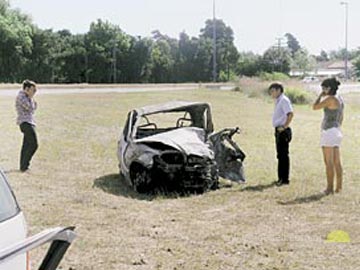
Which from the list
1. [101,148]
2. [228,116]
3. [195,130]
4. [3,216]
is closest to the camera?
[3,216]

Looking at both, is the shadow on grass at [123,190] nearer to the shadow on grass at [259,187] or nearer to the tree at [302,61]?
the shadow on grass at [259,187]

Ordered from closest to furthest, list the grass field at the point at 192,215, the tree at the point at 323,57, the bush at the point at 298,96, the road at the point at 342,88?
the grass field at the point at 192,215 < the bush at the point at 298,96 < the road at the point at 342,88 < the tree at the point at 323,57

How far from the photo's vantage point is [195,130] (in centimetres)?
1055

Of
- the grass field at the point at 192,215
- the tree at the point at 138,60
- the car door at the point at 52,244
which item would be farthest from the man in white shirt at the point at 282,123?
the tree at the point at 138,60

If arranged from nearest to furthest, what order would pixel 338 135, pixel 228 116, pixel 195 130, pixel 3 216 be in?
pixel 3 216 < pixel 338 135 < pixel 195 130 < pixel 228 116

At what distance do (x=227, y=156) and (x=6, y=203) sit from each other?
7.50m

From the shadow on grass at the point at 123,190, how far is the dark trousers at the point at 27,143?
1241 millimetres

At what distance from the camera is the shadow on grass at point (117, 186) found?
9.48 m

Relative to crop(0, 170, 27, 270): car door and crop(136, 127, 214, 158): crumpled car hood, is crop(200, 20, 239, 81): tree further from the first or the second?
crop(0, 170, 27, 270): car door

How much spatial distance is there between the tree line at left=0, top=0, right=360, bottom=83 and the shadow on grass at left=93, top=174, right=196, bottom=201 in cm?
5184

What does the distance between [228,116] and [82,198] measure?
17.0 metres

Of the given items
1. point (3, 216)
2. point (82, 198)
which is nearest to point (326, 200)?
point (82, 198)

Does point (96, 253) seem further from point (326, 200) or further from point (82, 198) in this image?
point (326, 200)

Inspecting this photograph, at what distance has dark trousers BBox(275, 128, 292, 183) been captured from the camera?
10.0 metres
